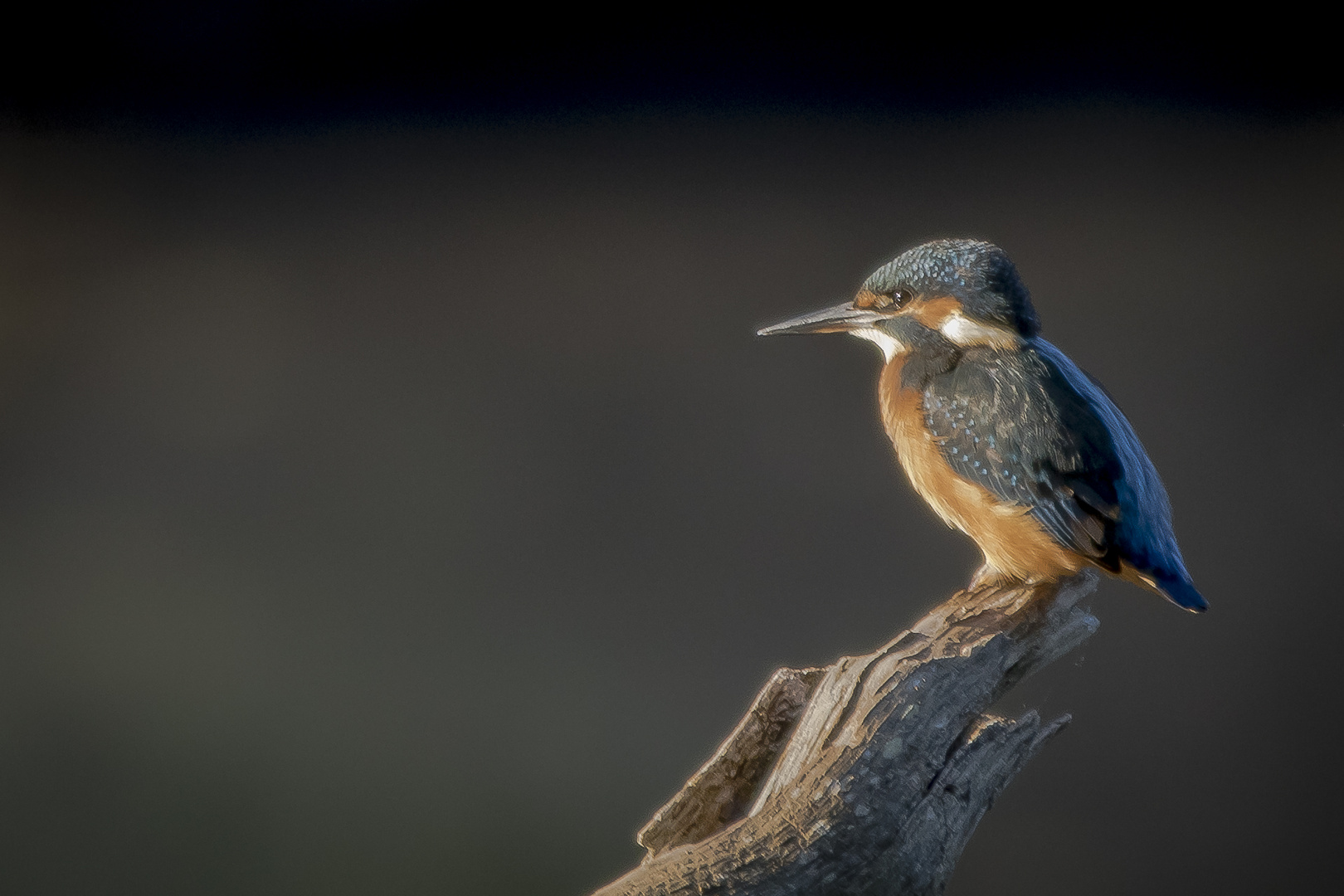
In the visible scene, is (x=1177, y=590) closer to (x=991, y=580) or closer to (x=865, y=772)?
(x=991, y=580)

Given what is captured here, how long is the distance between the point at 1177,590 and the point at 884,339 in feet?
1.66

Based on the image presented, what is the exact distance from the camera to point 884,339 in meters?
1.46

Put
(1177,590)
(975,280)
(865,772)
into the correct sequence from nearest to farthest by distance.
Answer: (865,772), (1177,590), (975,280)

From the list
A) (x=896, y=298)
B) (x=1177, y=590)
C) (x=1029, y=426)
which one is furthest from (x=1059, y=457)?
(x=896, y=298)

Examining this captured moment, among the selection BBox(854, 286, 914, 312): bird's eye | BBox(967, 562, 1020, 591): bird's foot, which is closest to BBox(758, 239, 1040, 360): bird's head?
BBox(854, 286, 914, 312): bird's eye

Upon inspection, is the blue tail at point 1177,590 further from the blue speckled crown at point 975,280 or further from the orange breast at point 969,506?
the blue speckled crown at point 975,280

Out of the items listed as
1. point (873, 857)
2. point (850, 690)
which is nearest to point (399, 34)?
point (850, 690)

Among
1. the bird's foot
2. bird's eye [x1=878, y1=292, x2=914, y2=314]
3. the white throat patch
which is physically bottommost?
the bird's foot

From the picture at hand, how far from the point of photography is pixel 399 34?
200 centimetres

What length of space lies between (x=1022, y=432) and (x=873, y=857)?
1.80 feet

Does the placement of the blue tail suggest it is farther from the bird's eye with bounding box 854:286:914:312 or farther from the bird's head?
the bird's eye with bounding box 854:286:914:312

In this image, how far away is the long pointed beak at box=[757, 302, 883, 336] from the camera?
1451 mm

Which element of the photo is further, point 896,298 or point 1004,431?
point 896,298

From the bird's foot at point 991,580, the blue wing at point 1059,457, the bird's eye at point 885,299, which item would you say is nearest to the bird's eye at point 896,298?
the bird's eye at point 885,299
